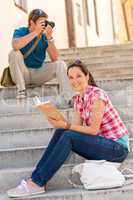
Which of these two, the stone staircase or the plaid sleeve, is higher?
the plaid sleeve

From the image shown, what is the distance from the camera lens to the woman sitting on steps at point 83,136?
324 cm

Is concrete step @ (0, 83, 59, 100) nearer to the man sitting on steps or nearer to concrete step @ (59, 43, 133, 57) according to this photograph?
the man sitting on steps

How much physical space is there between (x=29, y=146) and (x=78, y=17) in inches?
307

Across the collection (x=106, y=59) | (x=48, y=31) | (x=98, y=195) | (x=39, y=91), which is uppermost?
(x=48, y=31)

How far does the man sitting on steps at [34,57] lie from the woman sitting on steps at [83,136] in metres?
1.33

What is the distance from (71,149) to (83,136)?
11 cm

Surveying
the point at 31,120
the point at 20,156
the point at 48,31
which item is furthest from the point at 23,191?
the point at 48,31

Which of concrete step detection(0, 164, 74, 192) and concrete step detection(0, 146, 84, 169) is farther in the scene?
concrete step detection(0, 146, 84, 169)

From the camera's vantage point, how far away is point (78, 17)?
11.6 m

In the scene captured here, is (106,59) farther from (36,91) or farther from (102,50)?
(36,91)

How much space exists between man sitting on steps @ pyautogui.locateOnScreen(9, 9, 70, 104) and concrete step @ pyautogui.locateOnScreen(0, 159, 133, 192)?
1412 millimetres

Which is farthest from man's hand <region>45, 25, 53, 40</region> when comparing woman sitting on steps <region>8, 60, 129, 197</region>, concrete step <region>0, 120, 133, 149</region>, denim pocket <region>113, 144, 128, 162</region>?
denim pocket <region>113, 144, 128, 162</region>

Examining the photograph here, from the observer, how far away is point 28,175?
354cm

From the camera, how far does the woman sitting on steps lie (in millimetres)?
3244
